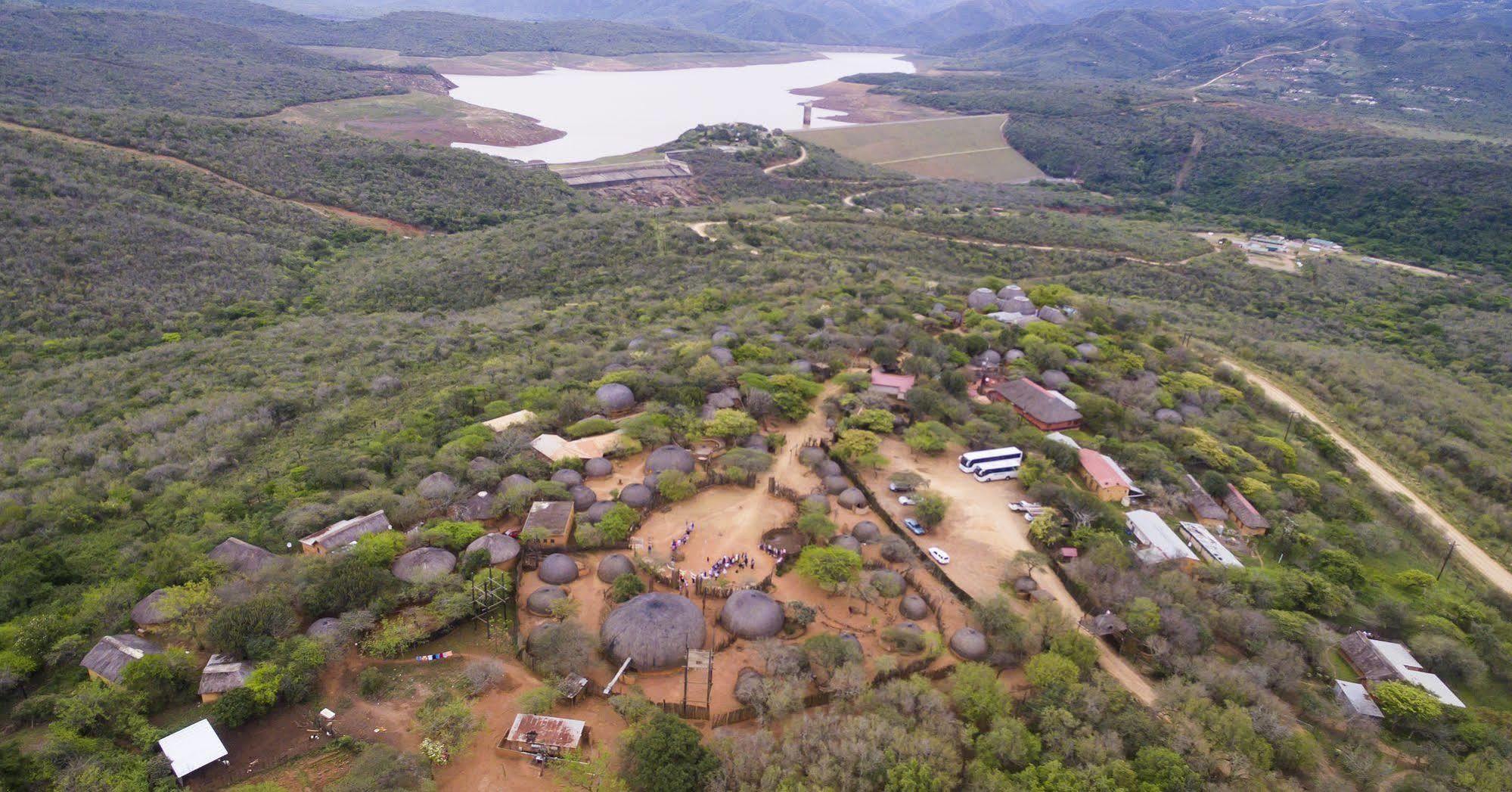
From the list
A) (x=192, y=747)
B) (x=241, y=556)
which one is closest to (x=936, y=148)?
(x=241, y=556)

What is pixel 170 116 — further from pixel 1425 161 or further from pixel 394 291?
pixel 1425 161

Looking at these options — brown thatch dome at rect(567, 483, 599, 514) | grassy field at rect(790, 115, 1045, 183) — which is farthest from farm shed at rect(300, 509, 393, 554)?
grassy field at rect(790, 115, 1045, 183)

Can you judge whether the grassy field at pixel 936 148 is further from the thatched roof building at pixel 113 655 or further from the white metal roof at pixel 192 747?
the white metal roof at pixel 192 747

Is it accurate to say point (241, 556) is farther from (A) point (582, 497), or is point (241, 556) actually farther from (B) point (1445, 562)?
(B) point (1445, 562)

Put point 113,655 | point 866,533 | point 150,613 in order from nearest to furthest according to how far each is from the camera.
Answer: point 113,655
point 150,613
point 866,533

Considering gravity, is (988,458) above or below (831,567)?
below

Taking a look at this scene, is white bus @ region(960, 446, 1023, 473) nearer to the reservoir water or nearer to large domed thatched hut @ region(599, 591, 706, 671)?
large domed thatched hut @ region(599, 591, 706, 671)

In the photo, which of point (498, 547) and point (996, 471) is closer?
point (498, 547)
